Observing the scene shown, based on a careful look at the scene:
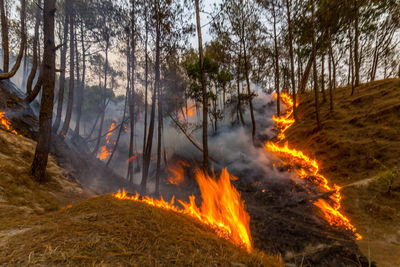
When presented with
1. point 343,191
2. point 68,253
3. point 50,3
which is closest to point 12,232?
point 68,253

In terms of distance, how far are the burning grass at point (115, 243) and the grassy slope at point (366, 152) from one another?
300cm

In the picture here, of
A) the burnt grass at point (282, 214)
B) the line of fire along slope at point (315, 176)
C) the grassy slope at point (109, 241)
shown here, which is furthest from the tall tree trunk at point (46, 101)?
the line of fire along slope at point (315, 176)

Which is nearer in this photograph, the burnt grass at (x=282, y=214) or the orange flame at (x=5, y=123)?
the burnt grass at (x=282, y=214)

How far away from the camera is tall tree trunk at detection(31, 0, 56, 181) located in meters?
5.29

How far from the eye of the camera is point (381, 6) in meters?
12.1

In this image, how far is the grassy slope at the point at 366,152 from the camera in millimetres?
4203

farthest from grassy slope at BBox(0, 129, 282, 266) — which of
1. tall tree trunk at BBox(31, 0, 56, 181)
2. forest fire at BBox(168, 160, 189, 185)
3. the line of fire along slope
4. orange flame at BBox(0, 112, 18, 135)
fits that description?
forest fire at BBox(168, 160, 189, 185)

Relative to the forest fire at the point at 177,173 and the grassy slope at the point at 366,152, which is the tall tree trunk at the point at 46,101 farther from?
the forest fire at the point at 177,173

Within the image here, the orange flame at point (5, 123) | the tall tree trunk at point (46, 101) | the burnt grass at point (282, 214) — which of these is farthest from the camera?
the orange flame at point (5, 123)

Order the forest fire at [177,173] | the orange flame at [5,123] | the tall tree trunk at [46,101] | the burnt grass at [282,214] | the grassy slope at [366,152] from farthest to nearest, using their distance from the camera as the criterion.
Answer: the forest fire at [177,173]
the orange flame at [5,123]
the tall tree trunk at [46,101]
the grassy slope at [366,152]
the burnt grass at [282,214]

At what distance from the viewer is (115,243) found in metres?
1.70

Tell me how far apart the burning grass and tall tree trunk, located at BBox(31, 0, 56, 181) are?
421 cm

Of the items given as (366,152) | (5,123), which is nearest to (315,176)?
(366,152)

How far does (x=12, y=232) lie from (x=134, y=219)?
1.32 meters
